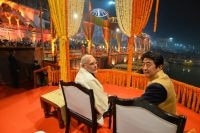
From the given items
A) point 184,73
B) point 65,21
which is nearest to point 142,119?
point 65,21

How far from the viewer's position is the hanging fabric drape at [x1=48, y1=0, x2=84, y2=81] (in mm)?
4582

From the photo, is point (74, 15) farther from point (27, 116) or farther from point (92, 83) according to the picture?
point (92, 83)

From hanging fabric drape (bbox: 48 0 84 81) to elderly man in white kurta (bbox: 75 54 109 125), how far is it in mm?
2517

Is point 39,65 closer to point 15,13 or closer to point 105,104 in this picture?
point 105,104

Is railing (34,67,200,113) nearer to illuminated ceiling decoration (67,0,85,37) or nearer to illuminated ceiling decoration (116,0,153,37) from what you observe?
illuminated ceiling decoration (116,0,153,37)

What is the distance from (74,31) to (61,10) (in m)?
0.76

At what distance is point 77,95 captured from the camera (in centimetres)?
223

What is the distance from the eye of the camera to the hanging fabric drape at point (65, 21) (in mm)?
4582

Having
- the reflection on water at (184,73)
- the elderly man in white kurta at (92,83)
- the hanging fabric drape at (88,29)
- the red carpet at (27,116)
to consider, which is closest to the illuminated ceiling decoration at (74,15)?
the red carpet at (27,116)

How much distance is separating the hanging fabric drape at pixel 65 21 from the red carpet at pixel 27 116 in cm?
120

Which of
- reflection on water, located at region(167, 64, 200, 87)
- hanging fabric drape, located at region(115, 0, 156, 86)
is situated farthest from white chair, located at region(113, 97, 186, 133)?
reflection on water, located at region(167, 64, 200, 87)

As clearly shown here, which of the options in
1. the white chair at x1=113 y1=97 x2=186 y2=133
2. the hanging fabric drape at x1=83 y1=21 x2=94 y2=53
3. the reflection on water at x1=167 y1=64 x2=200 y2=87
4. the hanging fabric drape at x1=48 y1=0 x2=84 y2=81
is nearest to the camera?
the white chair at x1=113 y1=97 x2=186 y2=133

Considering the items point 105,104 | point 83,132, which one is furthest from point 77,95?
point 83,132

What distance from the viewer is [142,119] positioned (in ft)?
4.42
